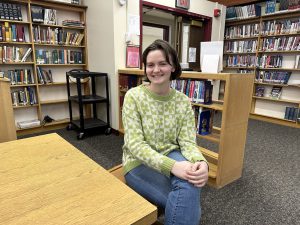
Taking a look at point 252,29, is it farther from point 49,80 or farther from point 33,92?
point 33,92

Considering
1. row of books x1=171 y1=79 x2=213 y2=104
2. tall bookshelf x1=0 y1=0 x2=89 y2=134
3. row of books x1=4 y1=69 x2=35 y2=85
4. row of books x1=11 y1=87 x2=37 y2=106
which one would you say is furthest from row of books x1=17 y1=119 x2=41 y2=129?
row of books x1=171 y1=79 x2=213 y2=104

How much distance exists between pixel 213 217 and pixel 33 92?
10.1 feet

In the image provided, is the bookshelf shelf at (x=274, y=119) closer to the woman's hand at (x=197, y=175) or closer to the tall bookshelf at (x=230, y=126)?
the tall bookshelf at (x=230, y=126)

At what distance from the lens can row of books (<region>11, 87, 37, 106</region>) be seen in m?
3.15

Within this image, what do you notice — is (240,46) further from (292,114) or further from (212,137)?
(212,137)

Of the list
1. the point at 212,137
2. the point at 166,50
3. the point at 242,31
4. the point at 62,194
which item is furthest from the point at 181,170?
the point at 242,31

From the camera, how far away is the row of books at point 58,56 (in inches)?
129

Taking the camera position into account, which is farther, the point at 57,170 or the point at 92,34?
the point at 92,34

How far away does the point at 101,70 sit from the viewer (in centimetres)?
339

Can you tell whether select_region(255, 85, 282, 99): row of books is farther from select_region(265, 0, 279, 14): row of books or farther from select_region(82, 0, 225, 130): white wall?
select_region(82, 0, 225, 130): white wall

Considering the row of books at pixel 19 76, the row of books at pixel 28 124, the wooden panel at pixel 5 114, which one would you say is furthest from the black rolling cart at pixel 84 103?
the wooden panel at pixel 5 114

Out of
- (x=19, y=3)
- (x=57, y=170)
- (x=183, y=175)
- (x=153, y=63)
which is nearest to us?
(x=57, y=170)

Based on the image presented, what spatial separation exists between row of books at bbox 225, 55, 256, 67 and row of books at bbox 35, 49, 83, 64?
343 centimetres

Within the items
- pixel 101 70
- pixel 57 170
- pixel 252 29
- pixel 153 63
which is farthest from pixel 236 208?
pixel 252 29
